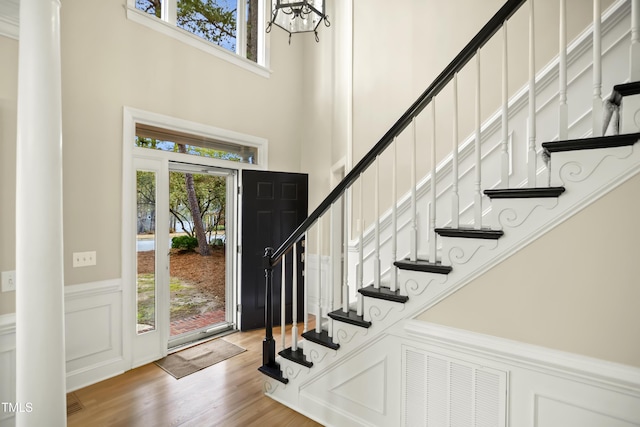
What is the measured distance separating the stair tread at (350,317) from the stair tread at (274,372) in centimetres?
74

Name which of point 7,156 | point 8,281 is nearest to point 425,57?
point 7,156

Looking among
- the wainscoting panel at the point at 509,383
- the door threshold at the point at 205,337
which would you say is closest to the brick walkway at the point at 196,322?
the door threshold at the point at 205,337

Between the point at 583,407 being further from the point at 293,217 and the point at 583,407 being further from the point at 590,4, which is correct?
the point at 293,217

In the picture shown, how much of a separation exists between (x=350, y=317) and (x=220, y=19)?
3.78 m

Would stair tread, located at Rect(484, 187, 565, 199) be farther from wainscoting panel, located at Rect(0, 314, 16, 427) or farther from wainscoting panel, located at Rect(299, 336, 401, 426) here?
wainscoting panel, located at Rect(0, 314, 16, 427)

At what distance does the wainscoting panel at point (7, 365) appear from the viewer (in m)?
2.15

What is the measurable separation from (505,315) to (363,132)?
2459mm

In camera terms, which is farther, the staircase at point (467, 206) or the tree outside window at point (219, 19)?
the tree outside window at point (219, 19)

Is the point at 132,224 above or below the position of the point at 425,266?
above

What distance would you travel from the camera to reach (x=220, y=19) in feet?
12.6

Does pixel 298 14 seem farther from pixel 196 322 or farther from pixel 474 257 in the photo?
pixel 196 322

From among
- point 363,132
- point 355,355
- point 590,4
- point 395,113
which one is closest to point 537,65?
point 590,4

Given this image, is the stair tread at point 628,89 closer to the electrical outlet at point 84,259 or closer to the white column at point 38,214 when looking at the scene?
the white column at point 38,214

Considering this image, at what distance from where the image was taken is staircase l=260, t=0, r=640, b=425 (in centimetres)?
138
